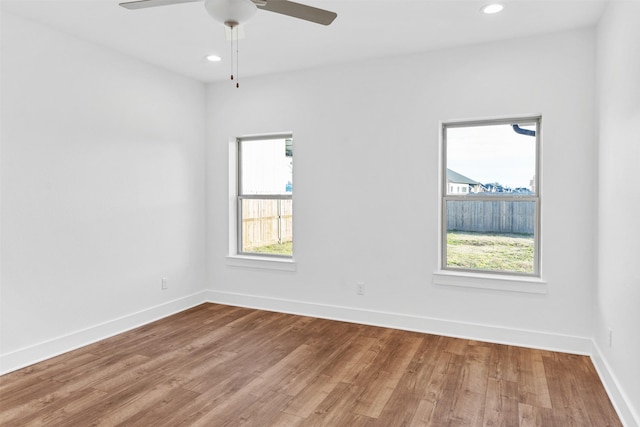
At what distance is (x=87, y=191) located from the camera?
3562 millimetres

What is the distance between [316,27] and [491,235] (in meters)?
2.45

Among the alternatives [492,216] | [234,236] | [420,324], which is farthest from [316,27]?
[420,324]

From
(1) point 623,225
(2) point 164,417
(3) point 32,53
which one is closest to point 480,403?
(1) point 623,225

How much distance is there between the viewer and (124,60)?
3.89 meters

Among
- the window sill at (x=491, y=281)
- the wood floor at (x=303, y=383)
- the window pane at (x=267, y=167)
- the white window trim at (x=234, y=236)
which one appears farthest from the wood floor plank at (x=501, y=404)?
the window pane at (x=267, y=167)

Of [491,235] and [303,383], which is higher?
[491,235]

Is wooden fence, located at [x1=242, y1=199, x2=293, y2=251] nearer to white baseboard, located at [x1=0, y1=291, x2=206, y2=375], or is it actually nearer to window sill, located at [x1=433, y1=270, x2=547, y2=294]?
white baseboard, located at [x1=0, y1=291, x2=206, y2=375]

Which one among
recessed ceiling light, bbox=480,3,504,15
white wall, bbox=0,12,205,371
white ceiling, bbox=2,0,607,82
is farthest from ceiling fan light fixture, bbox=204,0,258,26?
white wall, bbox=0,12,205,371

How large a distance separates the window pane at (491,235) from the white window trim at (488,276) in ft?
0.23

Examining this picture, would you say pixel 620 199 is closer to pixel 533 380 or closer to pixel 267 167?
pixel 533 380

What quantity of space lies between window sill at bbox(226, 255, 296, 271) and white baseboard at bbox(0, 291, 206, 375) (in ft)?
2.06

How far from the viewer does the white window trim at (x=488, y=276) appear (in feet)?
11.5

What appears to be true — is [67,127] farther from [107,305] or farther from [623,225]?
[623,225]

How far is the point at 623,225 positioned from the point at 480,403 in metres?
1.42
